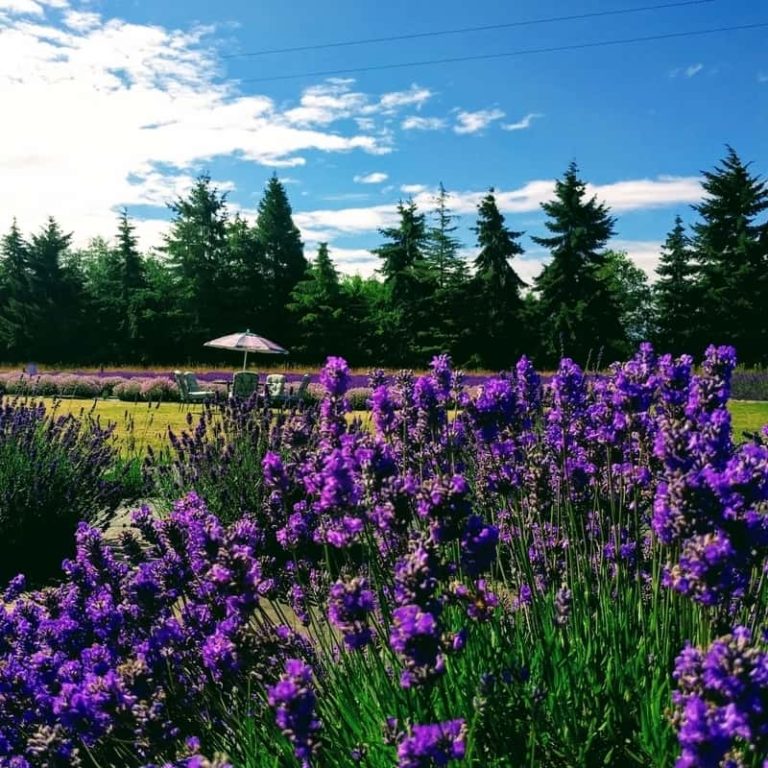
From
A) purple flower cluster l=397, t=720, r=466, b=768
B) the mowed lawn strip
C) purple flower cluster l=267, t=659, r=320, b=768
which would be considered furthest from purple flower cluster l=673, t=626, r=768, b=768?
the mowed lawn strip

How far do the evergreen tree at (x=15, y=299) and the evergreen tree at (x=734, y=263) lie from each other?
35.2 metres

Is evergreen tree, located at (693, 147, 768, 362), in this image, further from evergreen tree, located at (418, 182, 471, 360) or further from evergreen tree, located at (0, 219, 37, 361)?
evergreen tree, located at (0, 219, 37, 361)

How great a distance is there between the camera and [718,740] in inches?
45.0

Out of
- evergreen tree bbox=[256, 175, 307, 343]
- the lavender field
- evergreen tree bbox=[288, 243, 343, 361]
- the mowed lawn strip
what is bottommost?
the mowed lawn strip

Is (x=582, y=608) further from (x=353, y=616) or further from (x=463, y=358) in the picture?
(x=463, y=358)

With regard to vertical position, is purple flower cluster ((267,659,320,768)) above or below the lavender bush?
above

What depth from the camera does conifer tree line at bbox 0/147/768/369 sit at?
37.1 meters

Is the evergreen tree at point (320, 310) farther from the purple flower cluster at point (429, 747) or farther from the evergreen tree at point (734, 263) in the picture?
the purple flower cluster at point (429, 747)

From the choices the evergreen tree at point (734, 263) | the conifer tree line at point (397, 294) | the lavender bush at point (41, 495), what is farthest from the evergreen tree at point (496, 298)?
the lavender bush at point (41, 495)

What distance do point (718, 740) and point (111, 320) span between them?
4452cm

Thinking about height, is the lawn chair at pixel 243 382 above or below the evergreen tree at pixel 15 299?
below

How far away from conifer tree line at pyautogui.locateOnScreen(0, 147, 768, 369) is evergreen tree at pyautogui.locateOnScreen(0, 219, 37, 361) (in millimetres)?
93

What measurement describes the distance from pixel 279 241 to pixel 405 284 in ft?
26.3

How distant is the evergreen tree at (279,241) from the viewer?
42875 mm
